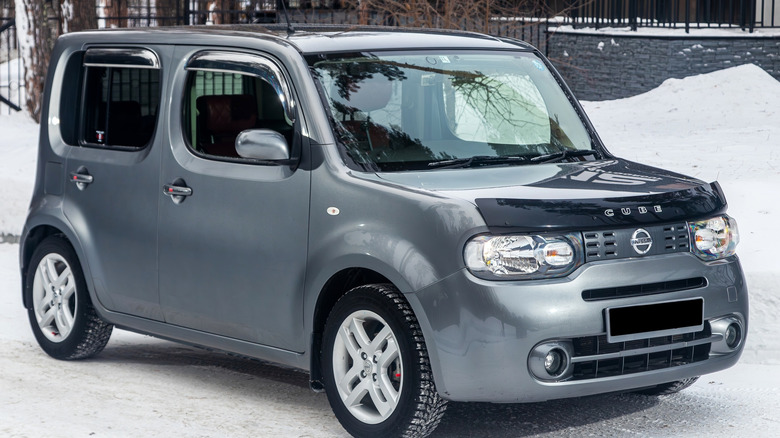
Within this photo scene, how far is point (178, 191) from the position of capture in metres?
6.29

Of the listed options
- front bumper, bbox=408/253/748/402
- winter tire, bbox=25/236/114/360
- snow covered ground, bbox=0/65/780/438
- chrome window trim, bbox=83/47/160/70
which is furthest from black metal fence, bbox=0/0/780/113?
front bumper, bbox=408/253/748/402

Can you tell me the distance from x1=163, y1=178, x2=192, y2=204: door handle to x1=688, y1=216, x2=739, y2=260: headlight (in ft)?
8.16

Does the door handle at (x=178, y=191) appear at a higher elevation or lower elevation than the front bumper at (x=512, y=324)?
higher

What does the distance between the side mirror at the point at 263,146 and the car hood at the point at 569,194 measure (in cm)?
51

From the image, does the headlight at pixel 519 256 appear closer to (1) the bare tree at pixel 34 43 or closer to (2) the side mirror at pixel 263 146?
(2) the side mirror at pixel 263 146

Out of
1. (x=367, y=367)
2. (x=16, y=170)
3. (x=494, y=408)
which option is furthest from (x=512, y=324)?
(x=16, y=170)

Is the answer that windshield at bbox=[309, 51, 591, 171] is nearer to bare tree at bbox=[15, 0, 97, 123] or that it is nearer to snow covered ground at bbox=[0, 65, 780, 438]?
snow covered ground at bbox=[0, 65, 780, 438]

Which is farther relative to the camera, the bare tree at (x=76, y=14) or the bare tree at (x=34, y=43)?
the bare tree at (x=34, y=43)

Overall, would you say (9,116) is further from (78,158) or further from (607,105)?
(78,158)

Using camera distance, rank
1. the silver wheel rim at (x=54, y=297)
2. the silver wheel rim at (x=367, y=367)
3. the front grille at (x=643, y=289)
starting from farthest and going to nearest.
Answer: the silver wheel rim at (x=54, y=297), the silver wheel rim at (x=367, y=367), the front grille at (x=643, y=289)

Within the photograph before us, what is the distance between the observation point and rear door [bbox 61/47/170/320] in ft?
21.4

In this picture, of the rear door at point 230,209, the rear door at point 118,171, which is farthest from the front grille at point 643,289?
the rear door at point 118,171

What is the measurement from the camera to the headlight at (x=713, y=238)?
5418mm

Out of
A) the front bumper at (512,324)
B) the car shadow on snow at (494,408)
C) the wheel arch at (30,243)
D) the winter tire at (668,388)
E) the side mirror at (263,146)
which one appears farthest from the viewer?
the wheel arch at (30,243)
